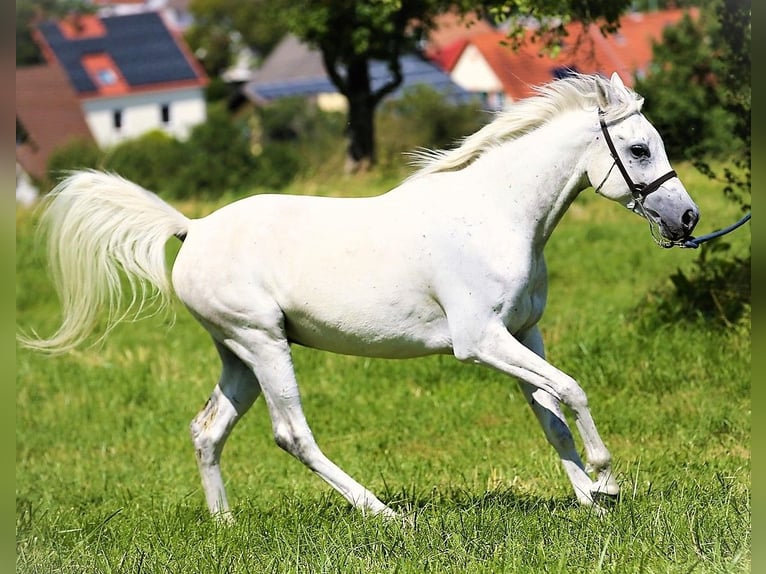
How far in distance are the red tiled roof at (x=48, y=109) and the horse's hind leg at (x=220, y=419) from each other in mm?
58580

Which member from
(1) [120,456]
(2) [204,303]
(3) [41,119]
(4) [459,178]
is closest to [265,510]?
(2) [204,303]

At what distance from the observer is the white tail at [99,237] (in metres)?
6.77

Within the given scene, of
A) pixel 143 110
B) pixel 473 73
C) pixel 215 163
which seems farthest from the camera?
pixel 143 110

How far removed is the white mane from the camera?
6.00 metres

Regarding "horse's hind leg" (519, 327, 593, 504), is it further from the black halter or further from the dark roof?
the dark roof

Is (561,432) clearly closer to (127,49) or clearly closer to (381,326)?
(381,326)

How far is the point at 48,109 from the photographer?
68812 mm

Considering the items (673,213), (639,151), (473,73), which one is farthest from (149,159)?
(673,213)

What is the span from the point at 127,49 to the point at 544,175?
76.0m

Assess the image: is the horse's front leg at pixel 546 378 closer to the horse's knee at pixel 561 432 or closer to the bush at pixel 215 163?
the horse's knee at pixel 561 432

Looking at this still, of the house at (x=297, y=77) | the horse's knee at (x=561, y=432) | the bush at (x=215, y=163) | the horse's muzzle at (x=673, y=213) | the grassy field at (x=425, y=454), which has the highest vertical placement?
the horse's muzzle at (x=673, y=213)

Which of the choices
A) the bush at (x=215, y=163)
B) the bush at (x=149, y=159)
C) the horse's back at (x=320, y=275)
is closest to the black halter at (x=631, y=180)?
the horse's back at (x=320, y=275)

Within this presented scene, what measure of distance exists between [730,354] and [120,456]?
479cm

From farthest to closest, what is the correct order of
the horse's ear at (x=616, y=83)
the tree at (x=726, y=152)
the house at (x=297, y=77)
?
the house at (x=297, y=77) → the tree at (x=726, y=152) → the horse's ear at (x=616, y=83)
